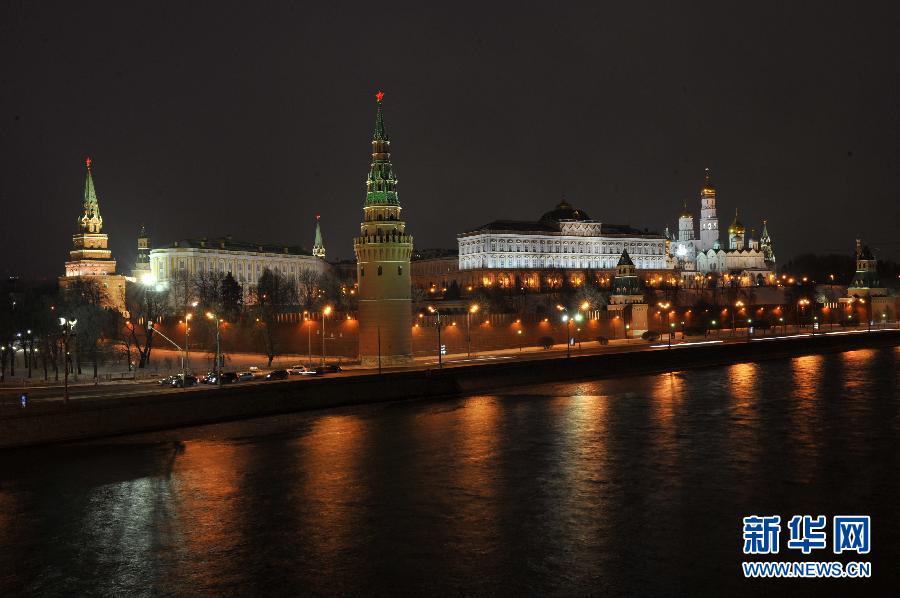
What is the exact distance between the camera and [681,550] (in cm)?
1950

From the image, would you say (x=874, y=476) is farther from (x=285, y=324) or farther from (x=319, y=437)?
(x=285, y=324)

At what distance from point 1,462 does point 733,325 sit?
75.0 metres

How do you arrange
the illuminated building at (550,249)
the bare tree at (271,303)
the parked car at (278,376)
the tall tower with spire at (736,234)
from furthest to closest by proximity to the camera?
the tall tower with spire at (736,234), the illuminated building at (550,249), the bare tree at (271,303), the parked car at (278,376)

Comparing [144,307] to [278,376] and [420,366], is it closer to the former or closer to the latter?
[420,366]

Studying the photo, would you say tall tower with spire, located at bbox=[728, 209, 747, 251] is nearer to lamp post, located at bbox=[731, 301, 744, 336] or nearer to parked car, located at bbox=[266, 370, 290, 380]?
lamp post, located at bbox=[731, 301, 744, 336]

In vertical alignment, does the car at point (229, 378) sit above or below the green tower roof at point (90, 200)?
below

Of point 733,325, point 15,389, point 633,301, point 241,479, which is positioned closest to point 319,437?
point 241,479

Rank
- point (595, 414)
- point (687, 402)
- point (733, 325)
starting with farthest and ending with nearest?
1. point (733, 325)
2. point (687, 402)
3. point (595, 414)

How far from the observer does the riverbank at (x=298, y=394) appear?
108 ft

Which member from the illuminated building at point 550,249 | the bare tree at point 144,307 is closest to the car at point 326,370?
the bare tree at point 144,307

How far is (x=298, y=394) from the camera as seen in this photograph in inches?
1633

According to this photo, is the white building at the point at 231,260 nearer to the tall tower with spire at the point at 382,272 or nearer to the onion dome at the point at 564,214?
the onion dome at the point at 564,214

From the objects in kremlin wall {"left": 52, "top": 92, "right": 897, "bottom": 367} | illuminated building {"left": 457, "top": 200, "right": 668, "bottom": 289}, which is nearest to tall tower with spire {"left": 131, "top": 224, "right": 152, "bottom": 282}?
kremlin wall {"left": 52, "top": 92, "right": 897, "bottom": 367}

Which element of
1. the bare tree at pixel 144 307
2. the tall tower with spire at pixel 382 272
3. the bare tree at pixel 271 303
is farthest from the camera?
the bare tree at pixel 144 307
